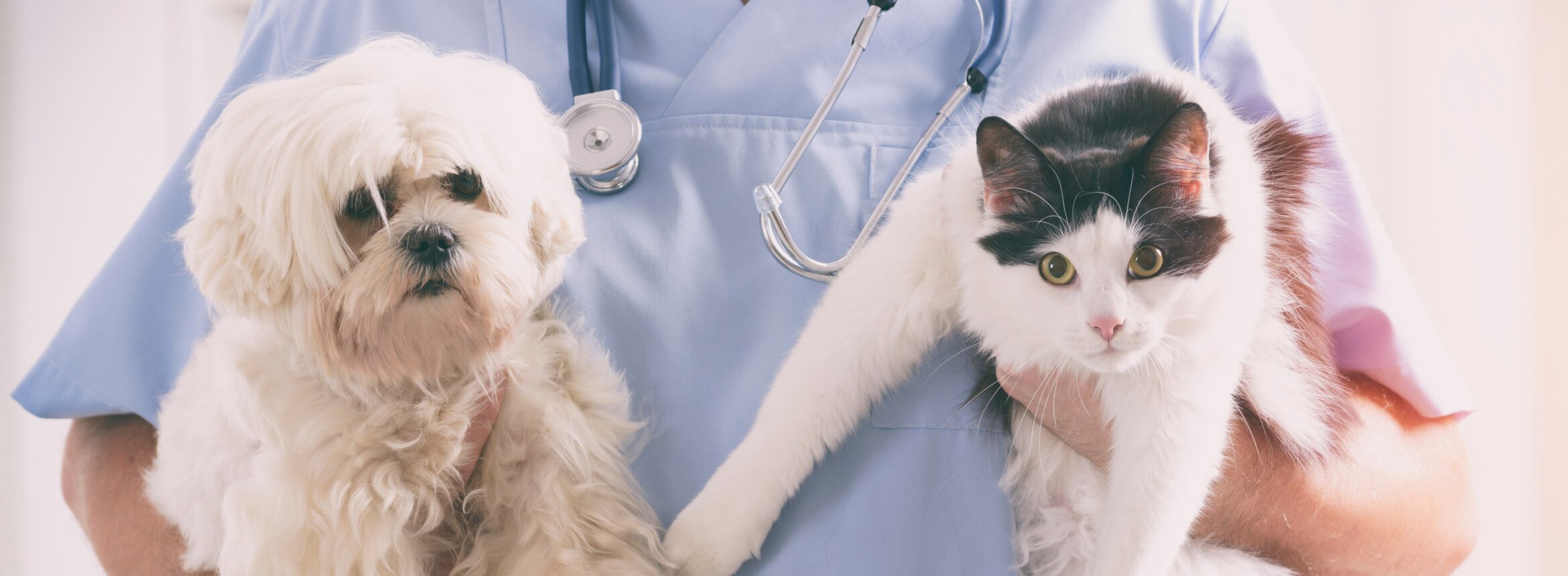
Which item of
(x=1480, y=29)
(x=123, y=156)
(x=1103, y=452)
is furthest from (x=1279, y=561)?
(x=123, y=156)

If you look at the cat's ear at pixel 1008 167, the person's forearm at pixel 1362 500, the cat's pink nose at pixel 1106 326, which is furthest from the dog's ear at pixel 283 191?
the person's forearm at pixel 1362 500

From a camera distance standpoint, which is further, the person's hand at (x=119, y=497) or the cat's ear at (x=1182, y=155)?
the person's hand at (x=119, y=497)

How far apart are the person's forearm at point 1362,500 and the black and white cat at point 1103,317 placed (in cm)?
3

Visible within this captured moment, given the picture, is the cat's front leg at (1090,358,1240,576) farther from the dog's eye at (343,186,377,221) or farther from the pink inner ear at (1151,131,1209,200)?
the dog's eye at (343,186,377,221)

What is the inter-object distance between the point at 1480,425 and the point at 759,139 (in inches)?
54.8

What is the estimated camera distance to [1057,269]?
2.48 ft

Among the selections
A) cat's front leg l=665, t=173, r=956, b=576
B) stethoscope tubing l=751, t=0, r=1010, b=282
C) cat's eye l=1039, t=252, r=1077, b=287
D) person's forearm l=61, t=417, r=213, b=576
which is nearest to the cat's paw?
cat's front leg l=665, t=173, r=956, b=576

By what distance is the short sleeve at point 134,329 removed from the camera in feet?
3.49

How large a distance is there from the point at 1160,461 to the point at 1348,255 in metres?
0.44

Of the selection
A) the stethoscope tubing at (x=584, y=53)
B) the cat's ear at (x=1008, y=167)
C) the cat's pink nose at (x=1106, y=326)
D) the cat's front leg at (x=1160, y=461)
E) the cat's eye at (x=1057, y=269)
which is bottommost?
the cat's front leg at (x=1160, y=461)

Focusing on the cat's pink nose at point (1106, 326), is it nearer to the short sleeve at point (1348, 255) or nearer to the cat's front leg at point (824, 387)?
the cat's front leg at point (824, 387)

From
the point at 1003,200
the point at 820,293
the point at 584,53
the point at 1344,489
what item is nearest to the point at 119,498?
the point at 584,53

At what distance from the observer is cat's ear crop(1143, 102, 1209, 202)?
677 millimetres

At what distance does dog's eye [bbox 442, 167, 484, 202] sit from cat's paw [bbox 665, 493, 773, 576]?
14.4 inches
